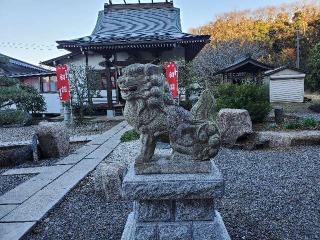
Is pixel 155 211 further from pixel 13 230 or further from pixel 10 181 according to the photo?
pixel 10 181

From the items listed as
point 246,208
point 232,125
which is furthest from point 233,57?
point 246,208

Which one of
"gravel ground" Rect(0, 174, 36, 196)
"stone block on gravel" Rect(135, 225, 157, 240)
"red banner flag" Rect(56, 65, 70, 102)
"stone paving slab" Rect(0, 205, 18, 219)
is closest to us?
"stone block on gravel" Rect(135, 225, 157, 240)

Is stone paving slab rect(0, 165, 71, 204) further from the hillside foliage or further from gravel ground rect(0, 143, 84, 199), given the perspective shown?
the hillside foliage

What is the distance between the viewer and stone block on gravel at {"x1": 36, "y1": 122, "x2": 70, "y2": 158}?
771 cm

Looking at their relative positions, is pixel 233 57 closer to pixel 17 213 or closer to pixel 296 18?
A: pixel 296 18

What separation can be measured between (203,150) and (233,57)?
86.5ft

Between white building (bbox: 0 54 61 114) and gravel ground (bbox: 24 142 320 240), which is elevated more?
white building (bbox: 0 54 61 114)

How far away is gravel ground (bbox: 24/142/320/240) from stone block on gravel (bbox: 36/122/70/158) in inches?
83.3

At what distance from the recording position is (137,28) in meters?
18.2

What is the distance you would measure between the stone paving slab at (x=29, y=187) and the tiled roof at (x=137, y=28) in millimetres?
9670

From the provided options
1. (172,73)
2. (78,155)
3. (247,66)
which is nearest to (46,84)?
(172,73)

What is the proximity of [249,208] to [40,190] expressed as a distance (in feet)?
9.84

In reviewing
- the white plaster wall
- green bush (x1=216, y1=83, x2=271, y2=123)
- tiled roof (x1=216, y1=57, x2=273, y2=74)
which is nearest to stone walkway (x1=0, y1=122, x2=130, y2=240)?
green bush (x1=216, y1=83, x2=271, y2=123)

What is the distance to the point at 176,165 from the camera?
2779 mm
